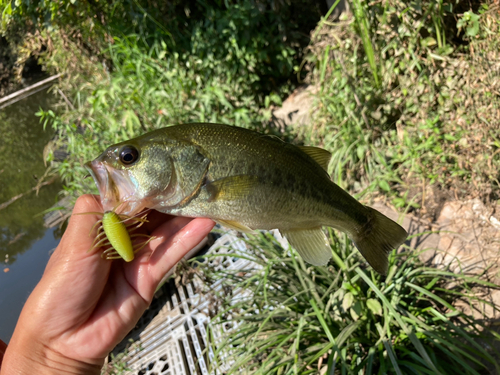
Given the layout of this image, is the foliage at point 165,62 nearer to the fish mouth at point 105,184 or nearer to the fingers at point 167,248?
the fingers at point 167,248

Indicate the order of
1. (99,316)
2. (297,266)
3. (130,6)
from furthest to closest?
(130,6)
(297,266)
(99,316)

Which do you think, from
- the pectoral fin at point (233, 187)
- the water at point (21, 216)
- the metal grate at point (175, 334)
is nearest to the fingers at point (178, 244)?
the pectoral fin at point (233, 187)

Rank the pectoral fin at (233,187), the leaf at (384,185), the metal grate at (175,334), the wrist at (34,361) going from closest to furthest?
the pectoral fin at (233,187) → the wrist at (34,361) → the metal grate at (175,334) → the leaf at (384,185)

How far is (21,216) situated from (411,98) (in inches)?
291

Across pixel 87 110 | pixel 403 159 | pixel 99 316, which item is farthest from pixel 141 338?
pixel 87 110

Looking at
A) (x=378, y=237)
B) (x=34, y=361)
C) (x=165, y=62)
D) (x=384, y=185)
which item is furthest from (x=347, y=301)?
(x=165, y=62)

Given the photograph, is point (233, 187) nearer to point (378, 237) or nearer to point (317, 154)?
point (317, 154)

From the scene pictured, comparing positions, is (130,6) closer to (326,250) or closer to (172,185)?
(172,185)

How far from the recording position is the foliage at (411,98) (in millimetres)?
3414

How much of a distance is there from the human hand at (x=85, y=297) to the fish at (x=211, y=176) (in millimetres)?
250

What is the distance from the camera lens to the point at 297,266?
2.62m

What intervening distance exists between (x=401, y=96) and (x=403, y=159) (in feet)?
2.93

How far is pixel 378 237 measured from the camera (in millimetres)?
1797

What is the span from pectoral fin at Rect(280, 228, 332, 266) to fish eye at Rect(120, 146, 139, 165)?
2.65ft
